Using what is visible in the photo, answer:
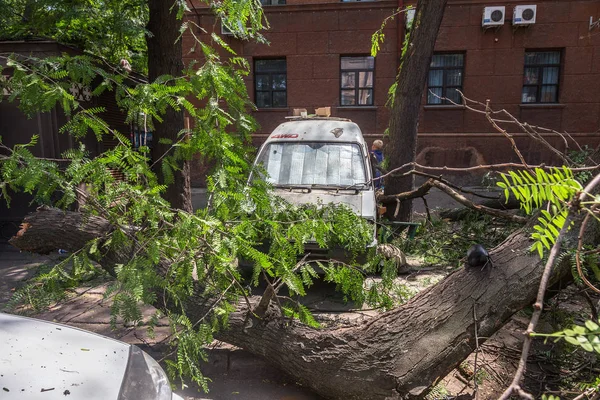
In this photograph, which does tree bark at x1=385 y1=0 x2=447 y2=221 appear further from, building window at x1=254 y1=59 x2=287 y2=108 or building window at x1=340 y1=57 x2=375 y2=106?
building window at x1=254 y1=59 x2=287 y2=108

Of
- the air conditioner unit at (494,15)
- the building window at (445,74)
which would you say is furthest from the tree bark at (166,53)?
the air conditioner unit at (494,15)

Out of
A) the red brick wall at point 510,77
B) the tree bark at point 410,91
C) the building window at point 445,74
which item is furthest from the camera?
the building window at point 445,74

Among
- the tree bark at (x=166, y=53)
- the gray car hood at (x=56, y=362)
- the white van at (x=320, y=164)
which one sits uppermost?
the tree bark at (x=166, y=53)

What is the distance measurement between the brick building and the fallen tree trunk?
11298 millimetres

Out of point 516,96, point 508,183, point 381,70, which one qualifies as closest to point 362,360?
point 508,183

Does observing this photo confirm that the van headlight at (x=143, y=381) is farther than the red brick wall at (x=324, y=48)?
No

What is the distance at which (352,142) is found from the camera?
6.29 meters

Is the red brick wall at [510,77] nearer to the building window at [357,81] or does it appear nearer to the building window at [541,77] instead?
the building window at [541,77]

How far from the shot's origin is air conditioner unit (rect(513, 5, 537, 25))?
12.9m

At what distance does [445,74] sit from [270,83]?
579 cm

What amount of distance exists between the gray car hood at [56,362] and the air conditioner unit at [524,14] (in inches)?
571

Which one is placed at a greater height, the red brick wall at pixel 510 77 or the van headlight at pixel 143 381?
the red brick wall at pixel 510 77

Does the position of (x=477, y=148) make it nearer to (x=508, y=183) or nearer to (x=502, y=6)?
(x=502, y=6)

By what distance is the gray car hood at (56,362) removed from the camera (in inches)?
70.1
